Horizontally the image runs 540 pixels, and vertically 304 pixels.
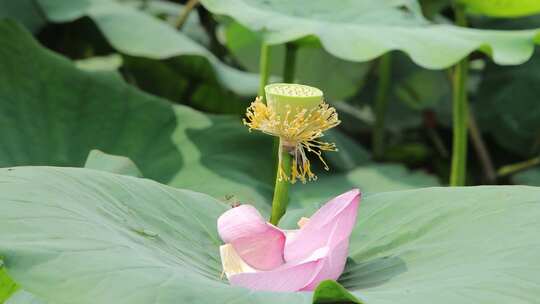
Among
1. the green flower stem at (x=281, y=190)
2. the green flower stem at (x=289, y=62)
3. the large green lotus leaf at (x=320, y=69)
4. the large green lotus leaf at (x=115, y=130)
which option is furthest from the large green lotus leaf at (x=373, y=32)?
the large green lotus leaf at (x=320, y=69)

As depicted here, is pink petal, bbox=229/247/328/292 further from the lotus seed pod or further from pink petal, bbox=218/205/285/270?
the lotus seed pod

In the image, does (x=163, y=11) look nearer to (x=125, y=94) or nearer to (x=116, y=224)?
(x=125, y=94)

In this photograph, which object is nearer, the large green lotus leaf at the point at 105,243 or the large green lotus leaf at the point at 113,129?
the large green lotus leaf at the point at 105,243

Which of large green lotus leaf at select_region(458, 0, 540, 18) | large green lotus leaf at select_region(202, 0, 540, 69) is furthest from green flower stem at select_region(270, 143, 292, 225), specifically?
large green lotus leaf at select_region(458, 0, 540, 18)

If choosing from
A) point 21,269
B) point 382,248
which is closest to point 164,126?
point 382,248

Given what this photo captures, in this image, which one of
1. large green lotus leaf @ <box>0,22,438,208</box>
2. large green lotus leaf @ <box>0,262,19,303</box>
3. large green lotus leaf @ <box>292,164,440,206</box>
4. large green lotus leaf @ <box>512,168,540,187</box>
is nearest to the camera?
large green lotus leaf @ <box>0,262,19,303</box>

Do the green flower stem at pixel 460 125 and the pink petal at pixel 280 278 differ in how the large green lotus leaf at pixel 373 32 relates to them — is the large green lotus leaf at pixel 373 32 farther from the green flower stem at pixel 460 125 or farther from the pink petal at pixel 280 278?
the pink petal at pixel 280 278

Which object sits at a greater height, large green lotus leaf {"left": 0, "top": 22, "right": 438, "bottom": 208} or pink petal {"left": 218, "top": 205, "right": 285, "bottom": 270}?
pink petal {"left": 218, "top": 205, "right": 285, "bottom": 270}

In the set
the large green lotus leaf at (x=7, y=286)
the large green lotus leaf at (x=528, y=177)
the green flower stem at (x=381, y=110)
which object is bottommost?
the large green lotus leaf at (x=528, y=177)
